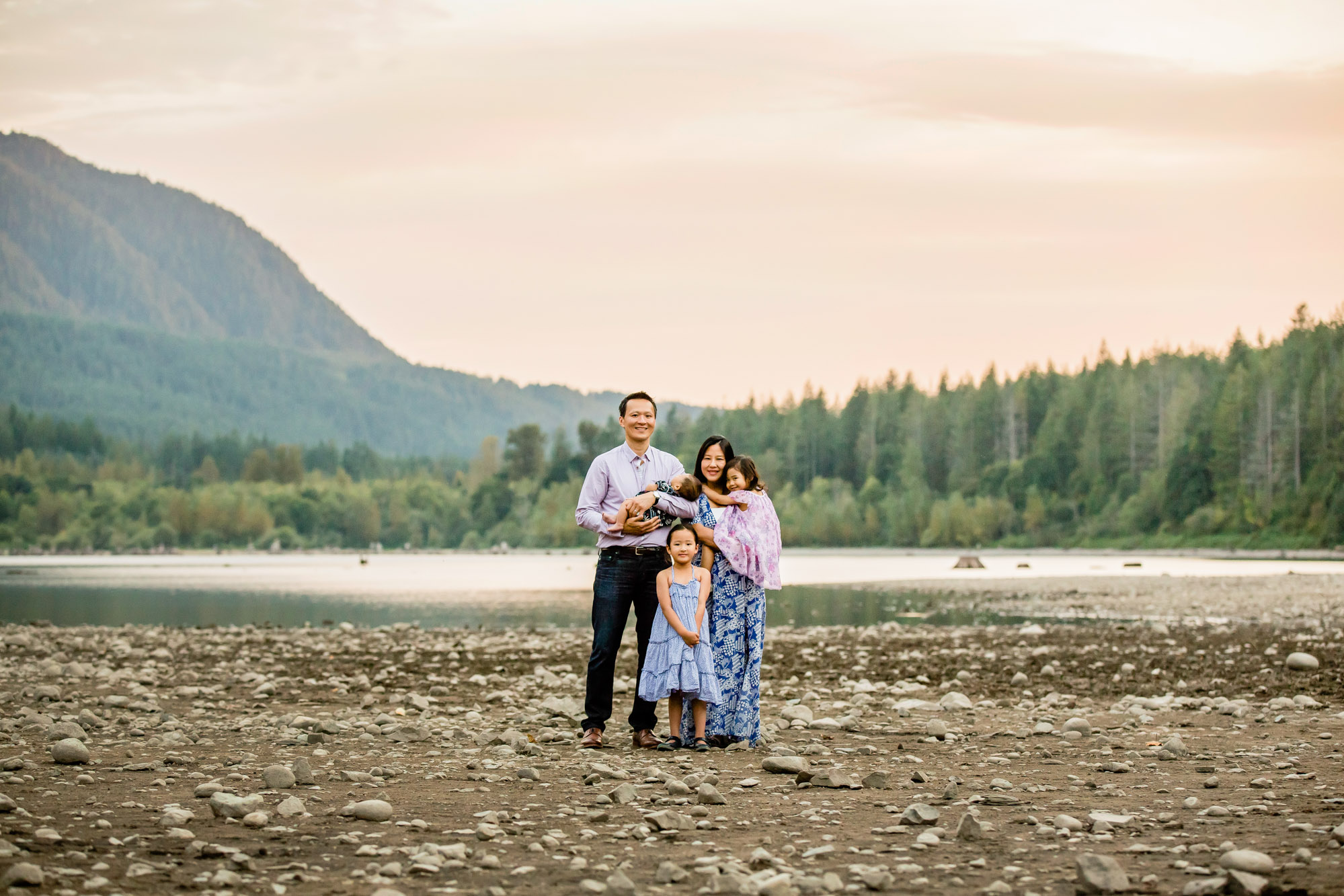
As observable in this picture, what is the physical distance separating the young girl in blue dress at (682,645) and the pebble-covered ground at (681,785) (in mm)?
466

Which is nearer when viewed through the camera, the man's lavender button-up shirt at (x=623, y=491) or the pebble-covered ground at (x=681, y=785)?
the pebble-covered ground at (x=681, y=785)

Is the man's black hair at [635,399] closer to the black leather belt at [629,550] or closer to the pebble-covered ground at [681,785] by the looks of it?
the black leather belt at [629,550]

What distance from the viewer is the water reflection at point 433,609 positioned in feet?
116

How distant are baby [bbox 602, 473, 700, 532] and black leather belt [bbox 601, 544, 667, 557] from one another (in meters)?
0.21

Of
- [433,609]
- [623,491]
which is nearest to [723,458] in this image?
[623,491]

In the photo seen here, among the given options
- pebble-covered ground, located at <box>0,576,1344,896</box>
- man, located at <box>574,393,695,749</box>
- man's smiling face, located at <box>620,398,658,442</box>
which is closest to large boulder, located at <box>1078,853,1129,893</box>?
pebble-covered ground, located at <box>0,576,1344,896</box>

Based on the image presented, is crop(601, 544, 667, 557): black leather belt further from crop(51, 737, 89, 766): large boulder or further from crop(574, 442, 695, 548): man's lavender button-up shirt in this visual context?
crop(51, 737, 89, 766): large boulder

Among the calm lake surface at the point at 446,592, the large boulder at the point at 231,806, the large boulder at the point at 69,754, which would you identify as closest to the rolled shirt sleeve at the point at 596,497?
the large boulder at the point at 231,806

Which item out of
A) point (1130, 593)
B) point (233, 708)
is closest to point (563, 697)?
point (233, 708)

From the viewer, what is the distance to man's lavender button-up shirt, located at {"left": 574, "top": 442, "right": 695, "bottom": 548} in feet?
34.6

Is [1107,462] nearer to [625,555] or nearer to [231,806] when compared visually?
[625,555]

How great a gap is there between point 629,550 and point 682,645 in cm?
91

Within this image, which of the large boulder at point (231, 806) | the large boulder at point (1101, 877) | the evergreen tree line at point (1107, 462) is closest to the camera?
the large boulder at point (1101, 877)

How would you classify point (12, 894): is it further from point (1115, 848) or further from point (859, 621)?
point (859, 621)
